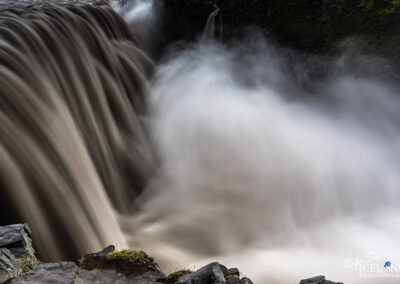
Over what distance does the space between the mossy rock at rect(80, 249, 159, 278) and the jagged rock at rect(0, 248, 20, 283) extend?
552 mm

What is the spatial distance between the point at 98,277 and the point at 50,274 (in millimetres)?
405

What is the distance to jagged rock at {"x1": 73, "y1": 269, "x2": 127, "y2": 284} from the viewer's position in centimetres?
278

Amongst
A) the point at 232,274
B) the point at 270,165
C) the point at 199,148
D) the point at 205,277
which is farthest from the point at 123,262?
the point at 199,148

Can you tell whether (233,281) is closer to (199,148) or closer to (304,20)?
(199,148)

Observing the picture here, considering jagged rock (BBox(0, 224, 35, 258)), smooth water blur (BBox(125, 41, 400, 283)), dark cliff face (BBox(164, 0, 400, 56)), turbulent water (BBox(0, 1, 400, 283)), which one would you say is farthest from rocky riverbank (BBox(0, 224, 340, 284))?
dark cliff face (BBox(164, 0, 400, 56))

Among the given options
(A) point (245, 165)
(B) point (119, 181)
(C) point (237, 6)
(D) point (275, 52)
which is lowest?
(B) point (119, 181)

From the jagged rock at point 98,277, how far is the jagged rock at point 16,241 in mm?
598

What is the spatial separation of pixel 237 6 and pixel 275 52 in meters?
2.35

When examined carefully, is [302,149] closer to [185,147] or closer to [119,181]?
[185,147]

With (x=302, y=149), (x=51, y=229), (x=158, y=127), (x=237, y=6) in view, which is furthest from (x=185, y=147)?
(x=237, y=6)

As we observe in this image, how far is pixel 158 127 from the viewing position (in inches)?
371

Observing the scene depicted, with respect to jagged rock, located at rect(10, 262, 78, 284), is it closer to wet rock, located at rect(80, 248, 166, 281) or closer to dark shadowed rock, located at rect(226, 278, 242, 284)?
wet rock, located at rect(80, 248, 166, 281)

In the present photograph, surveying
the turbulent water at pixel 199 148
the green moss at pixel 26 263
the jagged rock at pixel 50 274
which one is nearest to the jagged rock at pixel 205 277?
the jagged rock at pixel 50 274

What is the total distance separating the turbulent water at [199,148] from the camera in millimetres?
5215
